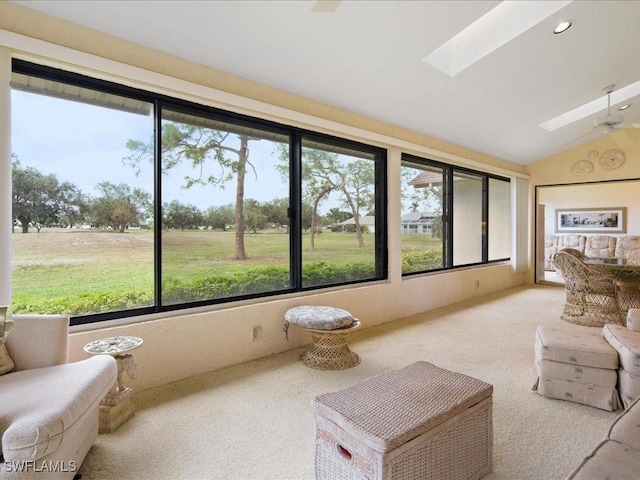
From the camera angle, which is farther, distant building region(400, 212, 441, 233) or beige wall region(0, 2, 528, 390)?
distant building region(400, 212, 441, 233)

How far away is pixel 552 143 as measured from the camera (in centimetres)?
621

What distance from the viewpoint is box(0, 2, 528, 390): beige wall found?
2270 mm

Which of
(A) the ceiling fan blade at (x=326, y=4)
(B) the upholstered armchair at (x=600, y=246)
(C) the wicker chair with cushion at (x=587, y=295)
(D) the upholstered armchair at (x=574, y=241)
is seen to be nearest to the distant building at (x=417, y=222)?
(C) the wicker chair with cushion at (x=587, y=295)

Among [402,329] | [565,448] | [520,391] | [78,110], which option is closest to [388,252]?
[402,329]

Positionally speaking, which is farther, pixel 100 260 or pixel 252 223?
pixel 252 223

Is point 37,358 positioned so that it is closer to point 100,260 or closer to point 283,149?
point 100,260

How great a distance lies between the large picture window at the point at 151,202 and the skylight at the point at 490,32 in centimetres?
136

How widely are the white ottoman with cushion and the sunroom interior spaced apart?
1.99 meters

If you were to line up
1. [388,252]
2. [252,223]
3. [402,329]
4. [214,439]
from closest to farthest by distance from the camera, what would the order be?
[214,439], [252,223], [402,329], [388,252]

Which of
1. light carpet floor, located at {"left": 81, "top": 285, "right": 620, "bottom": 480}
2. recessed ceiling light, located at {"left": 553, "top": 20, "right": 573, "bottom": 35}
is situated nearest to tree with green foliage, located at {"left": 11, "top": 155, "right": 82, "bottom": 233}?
light carpet floor, located at {"left": 81, "top": 285, "right": 620, "bottom": 480}

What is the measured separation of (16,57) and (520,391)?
13.0 ft

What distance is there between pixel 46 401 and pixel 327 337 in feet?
6.45

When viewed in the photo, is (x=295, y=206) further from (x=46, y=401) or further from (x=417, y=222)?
(x=46, y=401)

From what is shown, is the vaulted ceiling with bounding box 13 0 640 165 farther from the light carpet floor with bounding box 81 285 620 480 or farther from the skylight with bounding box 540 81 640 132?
the light carpet floor with bounding box 81 285 620 480
